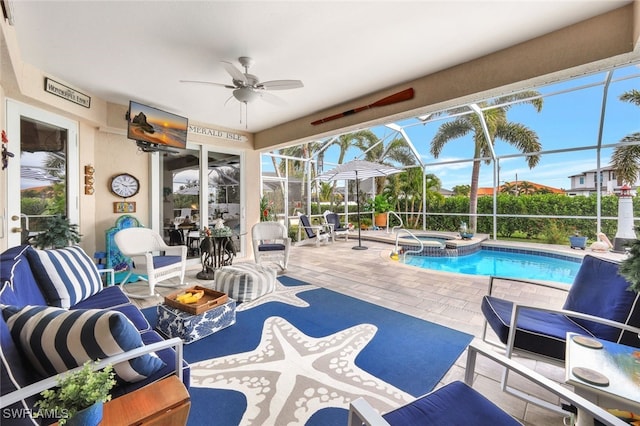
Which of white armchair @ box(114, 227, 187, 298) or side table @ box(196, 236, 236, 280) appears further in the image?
side table @ box(196, 236, 236, 280)

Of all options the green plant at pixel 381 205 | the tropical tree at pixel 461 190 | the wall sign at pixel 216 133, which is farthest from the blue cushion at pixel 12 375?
the tropical tree at pixel 461 190

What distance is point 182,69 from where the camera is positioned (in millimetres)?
3441

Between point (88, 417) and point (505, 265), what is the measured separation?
767cm

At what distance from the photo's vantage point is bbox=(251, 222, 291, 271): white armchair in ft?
16.9

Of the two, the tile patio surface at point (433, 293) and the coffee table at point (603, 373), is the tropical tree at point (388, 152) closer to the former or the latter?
the tile patio surface at point (433, 293)

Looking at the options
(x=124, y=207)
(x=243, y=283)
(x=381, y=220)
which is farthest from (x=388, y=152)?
(x=124, y=207)

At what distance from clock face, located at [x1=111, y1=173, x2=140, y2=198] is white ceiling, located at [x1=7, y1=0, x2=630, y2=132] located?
146 centimetres

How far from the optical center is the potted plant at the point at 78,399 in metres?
0.86

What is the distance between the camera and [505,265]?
648cm

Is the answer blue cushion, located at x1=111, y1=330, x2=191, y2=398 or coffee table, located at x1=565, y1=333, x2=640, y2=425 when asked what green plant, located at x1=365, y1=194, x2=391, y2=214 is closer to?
coffee table, located at x1=565, y1=333, x2=640, y2=425

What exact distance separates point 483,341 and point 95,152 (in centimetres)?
613

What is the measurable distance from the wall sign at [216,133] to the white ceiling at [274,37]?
1.56 metres

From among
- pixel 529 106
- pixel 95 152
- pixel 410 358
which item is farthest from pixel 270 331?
pixel 529 106

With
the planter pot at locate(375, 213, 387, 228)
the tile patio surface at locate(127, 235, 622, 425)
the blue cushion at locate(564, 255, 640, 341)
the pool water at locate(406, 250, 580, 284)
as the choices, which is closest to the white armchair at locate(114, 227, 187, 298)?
the tile patio surface at locate(127, 235, 622, 425)
